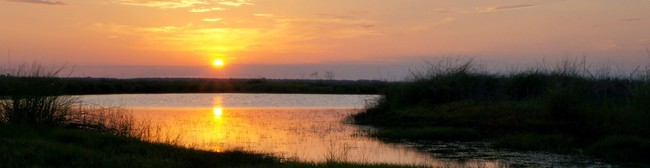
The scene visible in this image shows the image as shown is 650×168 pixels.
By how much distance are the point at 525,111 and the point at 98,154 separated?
662 inches

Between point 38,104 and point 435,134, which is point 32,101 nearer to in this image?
point 38,104

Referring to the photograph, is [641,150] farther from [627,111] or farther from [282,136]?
[282,136]

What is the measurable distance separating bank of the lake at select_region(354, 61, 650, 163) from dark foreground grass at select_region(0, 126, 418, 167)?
8016 millimetres

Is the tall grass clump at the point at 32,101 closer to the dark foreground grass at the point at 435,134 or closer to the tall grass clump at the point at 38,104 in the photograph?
the tall grass clump at the point at 38,104

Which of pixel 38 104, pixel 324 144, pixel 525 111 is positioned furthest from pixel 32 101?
pixel 525 111

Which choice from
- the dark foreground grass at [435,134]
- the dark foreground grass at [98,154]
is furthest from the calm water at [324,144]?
the dark foreground grass at [98,154]

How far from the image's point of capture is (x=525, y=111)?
25438 mm

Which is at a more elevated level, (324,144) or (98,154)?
(98,154)

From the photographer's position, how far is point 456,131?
22312 mm

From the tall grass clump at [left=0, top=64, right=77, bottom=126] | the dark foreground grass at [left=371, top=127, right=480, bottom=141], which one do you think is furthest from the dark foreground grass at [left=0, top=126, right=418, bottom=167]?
the dark foreground grass at [left=371, top=127, right=480, bottom=141]

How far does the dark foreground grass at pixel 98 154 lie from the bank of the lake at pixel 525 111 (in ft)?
26.3

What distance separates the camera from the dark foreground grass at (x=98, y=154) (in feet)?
41.2

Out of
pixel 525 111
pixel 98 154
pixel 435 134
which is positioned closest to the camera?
pixel 98 154

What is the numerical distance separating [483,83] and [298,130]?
38.8 feet
